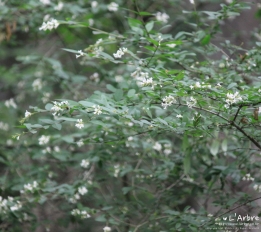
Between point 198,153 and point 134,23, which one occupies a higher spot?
point 134,23

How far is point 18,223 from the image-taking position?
2.79m

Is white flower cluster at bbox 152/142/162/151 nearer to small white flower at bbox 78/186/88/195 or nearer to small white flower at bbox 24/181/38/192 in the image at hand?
small white flower at bbox 78/186/88/195

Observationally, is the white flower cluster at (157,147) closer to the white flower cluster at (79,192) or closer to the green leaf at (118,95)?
the white flower cluster at (79,192)

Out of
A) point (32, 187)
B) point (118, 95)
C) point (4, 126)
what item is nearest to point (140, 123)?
point (118, 95)

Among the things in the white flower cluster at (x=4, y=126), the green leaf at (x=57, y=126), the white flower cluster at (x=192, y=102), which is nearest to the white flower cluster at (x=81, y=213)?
the green leaf at (x=57, y=126)

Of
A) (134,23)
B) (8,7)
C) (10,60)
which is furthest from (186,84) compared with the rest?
(10,60)

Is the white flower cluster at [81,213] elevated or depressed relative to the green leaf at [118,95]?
depressed

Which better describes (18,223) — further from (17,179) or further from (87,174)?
(87,174)

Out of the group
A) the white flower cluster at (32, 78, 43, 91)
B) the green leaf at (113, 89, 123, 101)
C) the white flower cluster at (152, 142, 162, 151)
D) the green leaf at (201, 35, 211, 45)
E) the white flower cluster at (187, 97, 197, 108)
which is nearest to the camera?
the white flower cluster at (187, 97, 197, 108)

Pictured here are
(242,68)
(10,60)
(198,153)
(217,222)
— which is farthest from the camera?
(10,60)

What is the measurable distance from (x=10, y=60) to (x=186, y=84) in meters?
3.91

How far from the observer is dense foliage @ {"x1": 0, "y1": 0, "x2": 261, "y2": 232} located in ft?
5.84

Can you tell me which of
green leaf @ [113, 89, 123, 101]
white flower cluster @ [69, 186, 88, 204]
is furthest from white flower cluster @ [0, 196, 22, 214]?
green leaf @ [113, 89, 123, 101]

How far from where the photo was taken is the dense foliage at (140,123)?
5.84 feet
